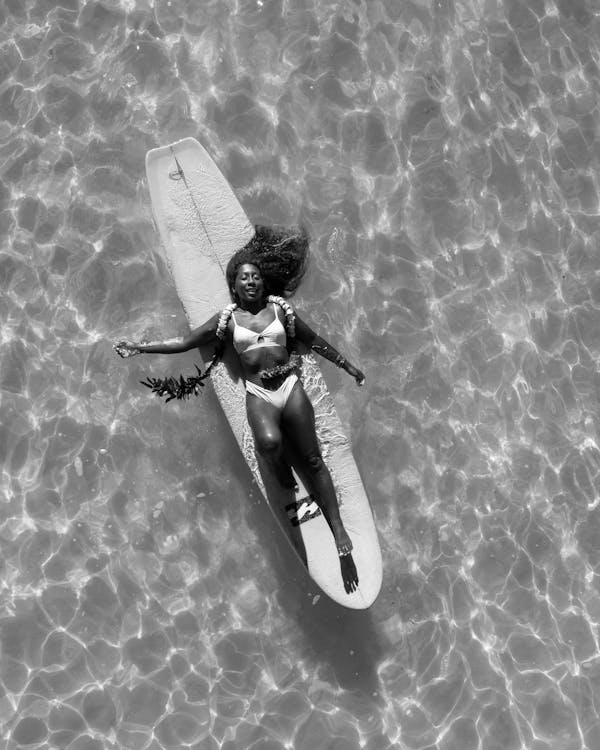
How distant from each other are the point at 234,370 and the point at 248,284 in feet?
2.17

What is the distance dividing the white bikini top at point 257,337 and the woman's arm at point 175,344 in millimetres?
194

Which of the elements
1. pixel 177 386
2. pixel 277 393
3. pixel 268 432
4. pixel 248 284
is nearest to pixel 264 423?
pixel 268 432

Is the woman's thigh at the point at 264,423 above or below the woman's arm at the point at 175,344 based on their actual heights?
below

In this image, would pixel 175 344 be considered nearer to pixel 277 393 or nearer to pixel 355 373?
pixel 277 393

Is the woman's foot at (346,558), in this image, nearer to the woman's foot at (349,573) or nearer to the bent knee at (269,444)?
the woman's foot at (349,573)

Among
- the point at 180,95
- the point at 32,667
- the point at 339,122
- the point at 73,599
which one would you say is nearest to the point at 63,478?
the point at 73,599

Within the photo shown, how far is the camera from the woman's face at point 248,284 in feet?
20.2

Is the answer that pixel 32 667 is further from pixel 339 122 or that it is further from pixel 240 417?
pixel 339 122

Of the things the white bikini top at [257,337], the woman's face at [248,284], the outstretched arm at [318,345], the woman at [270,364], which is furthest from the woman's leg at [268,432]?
the woman's face at [248,284]

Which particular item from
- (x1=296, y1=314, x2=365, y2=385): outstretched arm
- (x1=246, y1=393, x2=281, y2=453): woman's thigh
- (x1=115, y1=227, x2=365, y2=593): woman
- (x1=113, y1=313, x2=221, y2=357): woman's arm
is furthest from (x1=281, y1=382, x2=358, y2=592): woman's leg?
(x1=113, y1=313, x2=221, y2=357): woman's arm

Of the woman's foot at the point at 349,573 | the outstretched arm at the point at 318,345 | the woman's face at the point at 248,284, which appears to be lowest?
the woman's foot at the point at 349,573

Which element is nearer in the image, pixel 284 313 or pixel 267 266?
pixel 284 313

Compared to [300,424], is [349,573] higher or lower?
lower

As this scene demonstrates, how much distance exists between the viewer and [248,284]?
6.16 metres
